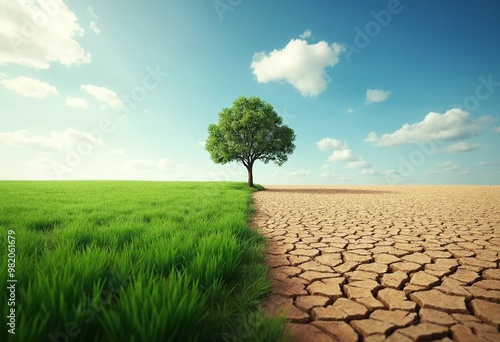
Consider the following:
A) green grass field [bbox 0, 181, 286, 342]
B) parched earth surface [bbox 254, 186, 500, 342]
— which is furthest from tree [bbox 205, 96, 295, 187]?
green grass field [bbox 0, 181, 286, 342]

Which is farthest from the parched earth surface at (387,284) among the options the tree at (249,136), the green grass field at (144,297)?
the tree at (249,136)

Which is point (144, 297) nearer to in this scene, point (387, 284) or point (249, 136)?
point (387, 284)

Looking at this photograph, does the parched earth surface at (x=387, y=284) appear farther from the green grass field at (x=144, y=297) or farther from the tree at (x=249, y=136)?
the tree at (x=249, y=136)

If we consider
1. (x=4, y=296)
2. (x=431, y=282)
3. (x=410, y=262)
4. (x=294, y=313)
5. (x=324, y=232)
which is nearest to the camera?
(x=4, y=296)

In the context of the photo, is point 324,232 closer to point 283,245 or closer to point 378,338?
point 283,245

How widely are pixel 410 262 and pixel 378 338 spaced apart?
1.83 m

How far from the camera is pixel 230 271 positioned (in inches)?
87.7

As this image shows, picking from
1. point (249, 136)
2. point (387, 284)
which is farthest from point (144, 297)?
point (249, 136)

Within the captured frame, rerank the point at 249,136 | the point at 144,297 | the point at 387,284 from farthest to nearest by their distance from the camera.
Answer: the point at 249,136, the point at 387,284, the point at 144,297

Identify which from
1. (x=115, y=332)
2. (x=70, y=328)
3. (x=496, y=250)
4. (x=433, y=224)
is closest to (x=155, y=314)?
(x=115, y=332)

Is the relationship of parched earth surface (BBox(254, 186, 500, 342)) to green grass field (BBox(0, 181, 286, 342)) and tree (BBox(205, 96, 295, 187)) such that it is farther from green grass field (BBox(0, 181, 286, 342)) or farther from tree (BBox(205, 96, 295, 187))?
tree (BBox(205, 96, 295, 187))

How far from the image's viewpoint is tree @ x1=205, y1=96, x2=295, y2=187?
20316mm

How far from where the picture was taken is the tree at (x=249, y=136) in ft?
66.7

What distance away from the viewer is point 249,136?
20891mm
